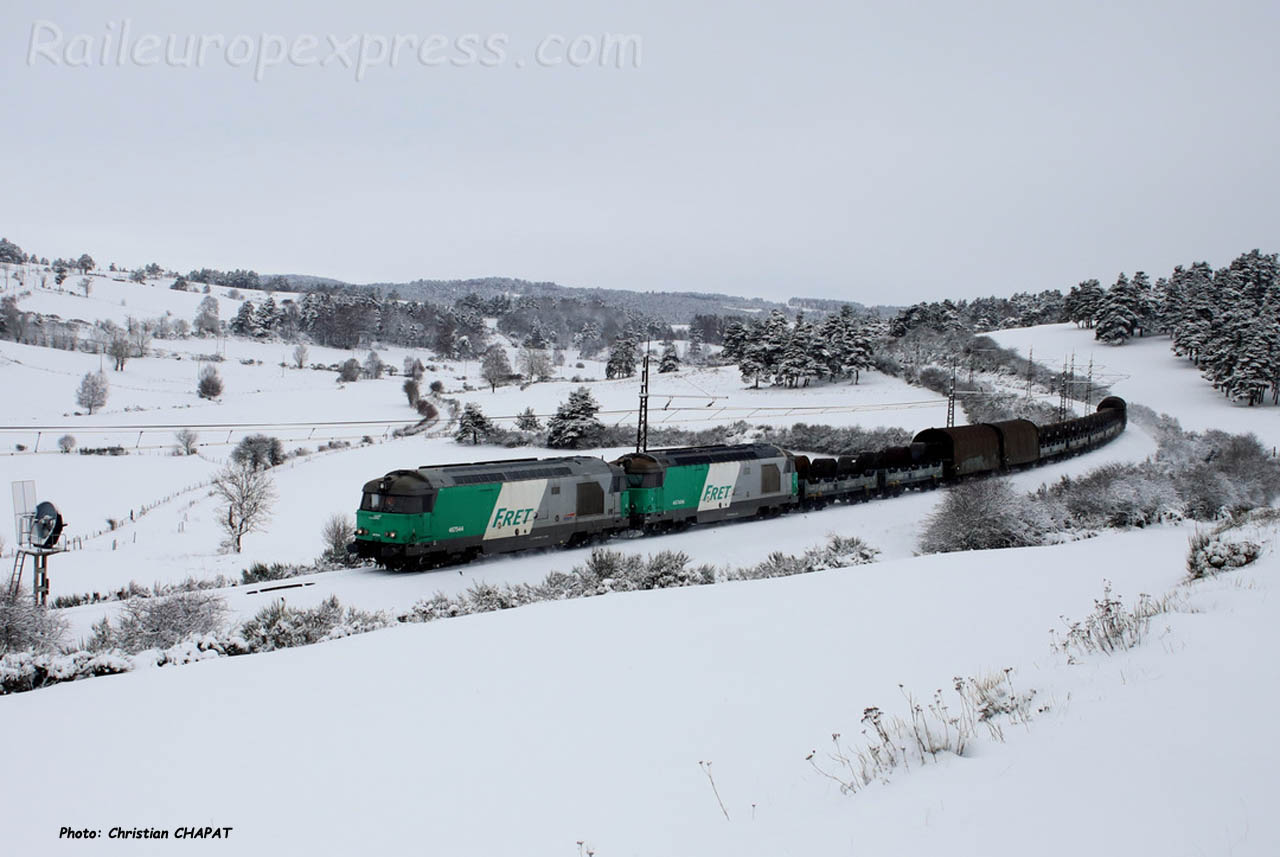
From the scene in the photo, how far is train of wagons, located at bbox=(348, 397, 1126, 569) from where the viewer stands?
24.2m

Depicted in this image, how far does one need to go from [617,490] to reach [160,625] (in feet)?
55.7

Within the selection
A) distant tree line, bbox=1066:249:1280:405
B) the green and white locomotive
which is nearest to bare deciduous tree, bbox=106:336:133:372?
the green and white locomotive

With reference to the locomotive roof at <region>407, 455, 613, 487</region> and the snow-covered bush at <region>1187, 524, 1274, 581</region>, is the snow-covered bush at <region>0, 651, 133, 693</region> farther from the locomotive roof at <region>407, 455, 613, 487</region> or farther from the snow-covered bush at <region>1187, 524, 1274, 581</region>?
the snow-covered bush at <region>1187, 524, 1274, 581</region>

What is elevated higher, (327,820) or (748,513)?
(327,820)

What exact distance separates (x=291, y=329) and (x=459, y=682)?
171m

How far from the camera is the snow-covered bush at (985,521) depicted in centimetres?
2617

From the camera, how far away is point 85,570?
29219 millimetres

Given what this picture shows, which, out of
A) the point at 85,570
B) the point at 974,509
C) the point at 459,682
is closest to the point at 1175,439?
the point at 974,509

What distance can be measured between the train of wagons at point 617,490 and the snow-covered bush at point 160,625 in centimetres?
796

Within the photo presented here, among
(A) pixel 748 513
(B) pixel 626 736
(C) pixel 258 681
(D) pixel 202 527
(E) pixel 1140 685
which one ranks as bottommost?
(D) pixel 202 527

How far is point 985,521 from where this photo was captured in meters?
27.0

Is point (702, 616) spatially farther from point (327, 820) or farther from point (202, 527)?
point (202, 527)

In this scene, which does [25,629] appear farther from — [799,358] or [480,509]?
[799,358]

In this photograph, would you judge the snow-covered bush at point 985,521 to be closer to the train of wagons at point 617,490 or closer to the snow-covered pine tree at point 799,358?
the train of wagons at point 617,490
